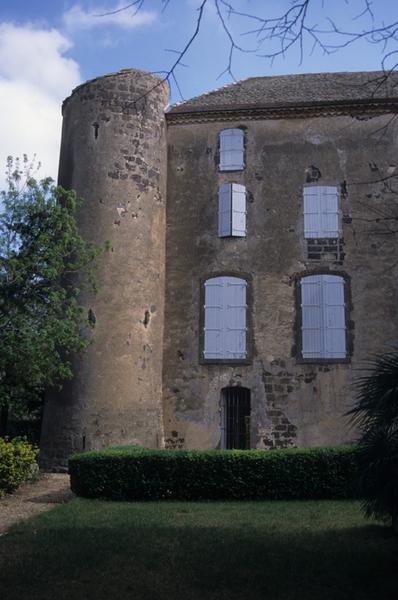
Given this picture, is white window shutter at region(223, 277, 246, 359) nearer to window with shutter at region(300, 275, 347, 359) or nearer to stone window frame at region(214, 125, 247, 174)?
window with shutter at region(300, 275, 347, 359)

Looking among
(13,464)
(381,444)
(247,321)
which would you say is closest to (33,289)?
(13,464)

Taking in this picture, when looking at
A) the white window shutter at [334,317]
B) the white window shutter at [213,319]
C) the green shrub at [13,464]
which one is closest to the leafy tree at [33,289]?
the green shrub at [13,464]

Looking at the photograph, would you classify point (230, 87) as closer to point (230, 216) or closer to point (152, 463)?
point (230, 216)

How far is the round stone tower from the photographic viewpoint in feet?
45.2

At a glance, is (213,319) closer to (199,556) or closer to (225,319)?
(225,319)

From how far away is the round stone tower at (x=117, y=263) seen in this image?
1377cm

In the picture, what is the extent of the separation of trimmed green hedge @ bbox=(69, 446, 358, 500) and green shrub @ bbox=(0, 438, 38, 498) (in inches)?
56.5

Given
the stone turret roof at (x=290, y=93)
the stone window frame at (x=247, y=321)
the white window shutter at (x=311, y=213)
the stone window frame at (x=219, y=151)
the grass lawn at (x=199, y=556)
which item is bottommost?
the grass lawn at (x=199, y=556)

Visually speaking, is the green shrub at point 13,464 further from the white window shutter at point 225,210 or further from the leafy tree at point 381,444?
the white window shutter at point 225,210

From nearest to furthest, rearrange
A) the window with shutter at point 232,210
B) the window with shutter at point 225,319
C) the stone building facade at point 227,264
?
the stone building facade at point 227,264 → the window with shutter at point 225,319 → the window with shutter at point 232,210

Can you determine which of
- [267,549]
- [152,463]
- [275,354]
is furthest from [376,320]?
[267,549]

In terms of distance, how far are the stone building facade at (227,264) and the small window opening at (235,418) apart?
0.04 meters

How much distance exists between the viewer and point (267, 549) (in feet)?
21.5

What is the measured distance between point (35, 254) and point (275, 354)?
6277 millimetres
